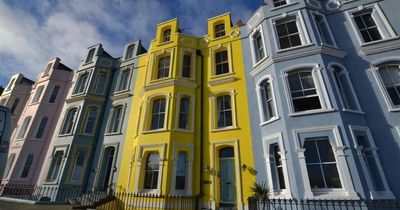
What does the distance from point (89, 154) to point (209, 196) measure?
983 centimetres

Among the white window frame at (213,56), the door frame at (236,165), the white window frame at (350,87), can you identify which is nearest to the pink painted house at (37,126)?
the door frame at (236,165)

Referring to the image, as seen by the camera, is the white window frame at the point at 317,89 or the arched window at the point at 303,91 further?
the arched window at the point at 303,91

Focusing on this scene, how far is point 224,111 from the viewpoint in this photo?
533 inches

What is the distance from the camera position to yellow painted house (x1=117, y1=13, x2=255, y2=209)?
11.5 m

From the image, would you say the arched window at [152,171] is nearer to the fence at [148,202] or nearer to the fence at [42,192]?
the fence at [148,202]

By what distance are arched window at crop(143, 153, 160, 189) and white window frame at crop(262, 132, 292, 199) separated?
19.8 feet

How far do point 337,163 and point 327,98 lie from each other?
2925 mm

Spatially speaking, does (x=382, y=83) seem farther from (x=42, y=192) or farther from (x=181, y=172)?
(x=42, y=192)

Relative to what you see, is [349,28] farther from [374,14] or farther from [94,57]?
[94,57]

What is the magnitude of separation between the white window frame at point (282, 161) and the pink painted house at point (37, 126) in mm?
16981

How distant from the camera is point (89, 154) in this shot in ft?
51.8

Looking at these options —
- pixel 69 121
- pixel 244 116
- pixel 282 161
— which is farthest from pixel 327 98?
pixel 69 121

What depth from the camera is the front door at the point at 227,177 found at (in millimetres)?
11261

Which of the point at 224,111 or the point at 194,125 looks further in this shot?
the point at 224,111
